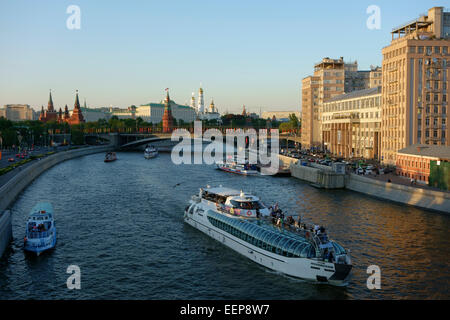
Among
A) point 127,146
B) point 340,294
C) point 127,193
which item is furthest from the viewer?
point 127,146

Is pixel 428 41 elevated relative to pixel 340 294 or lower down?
elevated

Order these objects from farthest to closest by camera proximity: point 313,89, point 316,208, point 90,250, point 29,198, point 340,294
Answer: point 313,89, point 29,198, point 316,208, point 90,250, point 340,294

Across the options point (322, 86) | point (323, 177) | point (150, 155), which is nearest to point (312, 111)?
point (322, 86)

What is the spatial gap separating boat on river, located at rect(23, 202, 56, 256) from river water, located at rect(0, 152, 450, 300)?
33.1 inches

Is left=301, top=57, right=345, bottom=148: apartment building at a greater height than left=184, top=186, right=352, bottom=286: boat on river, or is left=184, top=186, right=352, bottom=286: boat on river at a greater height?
left=301, top=57, right=345, bottom=148: apartment building

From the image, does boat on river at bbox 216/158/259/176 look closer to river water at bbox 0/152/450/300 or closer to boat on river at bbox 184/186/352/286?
river water at bbox 0/152/450/300

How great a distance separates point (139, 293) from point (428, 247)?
2482 cm

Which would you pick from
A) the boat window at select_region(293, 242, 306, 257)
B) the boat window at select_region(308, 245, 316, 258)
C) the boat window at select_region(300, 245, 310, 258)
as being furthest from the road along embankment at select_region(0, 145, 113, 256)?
the boat window at select_region(308, 245, 316, 258)

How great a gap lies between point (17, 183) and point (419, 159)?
5758cm

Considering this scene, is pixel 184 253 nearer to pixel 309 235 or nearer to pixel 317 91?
pixel 309 235

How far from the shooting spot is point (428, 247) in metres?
37.4

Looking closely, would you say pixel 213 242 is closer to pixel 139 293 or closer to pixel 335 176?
pixel 139 293

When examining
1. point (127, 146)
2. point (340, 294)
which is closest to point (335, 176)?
point (340, 294)

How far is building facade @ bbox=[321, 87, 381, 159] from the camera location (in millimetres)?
92000
